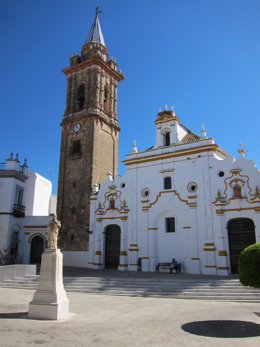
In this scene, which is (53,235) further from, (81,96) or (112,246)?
(81,96)

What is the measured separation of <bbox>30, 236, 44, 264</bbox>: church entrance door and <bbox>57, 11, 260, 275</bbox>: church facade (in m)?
3.45

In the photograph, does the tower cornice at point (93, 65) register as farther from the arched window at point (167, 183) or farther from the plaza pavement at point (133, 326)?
the plaza pavement at point (133, 326)

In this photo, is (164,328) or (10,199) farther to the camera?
(10,199)

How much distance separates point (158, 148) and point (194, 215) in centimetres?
665

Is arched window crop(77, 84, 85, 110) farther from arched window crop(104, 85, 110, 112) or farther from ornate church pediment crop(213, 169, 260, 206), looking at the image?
ornate church pediment crop(213, 169, 260, 206)

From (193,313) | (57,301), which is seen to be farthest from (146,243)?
(57,301)

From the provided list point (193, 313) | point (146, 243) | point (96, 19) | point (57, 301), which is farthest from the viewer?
point (96, 19)

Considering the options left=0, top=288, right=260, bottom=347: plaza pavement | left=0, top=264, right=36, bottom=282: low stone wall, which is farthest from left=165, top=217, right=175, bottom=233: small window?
left=0, top=288, right=260, bottom=347: plaza pavement

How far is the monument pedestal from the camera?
9.92 metres

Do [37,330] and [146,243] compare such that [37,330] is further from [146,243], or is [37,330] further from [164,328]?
[146,243]

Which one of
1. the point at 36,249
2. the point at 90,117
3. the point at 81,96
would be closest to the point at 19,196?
the point at 36,249

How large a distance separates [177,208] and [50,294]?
Answer: 51.6 ft

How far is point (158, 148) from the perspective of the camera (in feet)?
88.4

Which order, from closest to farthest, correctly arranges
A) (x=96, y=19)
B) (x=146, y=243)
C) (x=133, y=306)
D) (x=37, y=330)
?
(x=37, y=330), (x=133, y=306), (x=146, y=243), (x=96, y=19)
